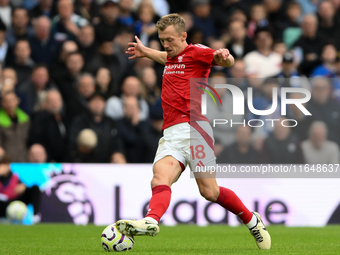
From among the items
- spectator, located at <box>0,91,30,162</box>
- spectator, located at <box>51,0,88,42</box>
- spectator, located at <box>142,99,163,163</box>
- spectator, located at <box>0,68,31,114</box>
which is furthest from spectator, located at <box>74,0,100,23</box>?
spectator, located at <box>0,91,30,162</box>

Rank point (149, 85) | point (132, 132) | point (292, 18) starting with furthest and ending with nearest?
1. point (292, 18)
2. point (149, 85)
3. point (132, 132)

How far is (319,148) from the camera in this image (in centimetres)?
1043

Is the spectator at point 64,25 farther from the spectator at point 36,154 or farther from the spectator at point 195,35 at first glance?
the spectator at point 36,154

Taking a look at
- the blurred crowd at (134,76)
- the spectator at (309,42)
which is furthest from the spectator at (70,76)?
the spectator at (309,42)

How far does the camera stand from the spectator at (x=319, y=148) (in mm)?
10352

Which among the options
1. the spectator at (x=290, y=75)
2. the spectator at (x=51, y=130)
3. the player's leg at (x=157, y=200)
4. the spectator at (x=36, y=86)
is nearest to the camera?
the player's leg at (x=157, y=200)

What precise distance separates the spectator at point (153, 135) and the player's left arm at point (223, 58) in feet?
16.2

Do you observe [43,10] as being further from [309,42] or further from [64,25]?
[309,42]

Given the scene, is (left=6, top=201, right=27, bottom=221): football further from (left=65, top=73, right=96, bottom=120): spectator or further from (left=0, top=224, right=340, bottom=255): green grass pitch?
(left=65, top=73, right=96, bottom=120): spectator

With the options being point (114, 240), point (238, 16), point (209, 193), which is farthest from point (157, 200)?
point (238, 16)

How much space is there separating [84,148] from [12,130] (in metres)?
1.25

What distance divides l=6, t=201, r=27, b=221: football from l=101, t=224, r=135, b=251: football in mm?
4729

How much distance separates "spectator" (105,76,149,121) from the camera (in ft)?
35.8

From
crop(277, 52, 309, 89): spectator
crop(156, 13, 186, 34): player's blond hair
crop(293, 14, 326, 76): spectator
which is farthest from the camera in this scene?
crop(293, 14, 326, 76): spectator
